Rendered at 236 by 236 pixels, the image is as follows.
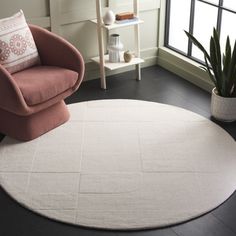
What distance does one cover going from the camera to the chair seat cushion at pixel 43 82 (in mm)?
3082

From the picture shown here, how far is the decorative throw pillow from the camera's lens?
3246 millimetres

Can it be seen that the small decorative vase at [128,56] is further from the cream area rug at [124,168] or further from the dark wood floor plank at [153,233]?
the dark wood floor plank at [153,233]

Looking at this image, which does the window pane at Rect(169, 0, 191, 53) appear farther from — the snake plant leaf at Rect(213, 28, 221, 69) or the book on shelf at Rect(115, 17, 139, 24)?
the snake plant leaf at Rect(213, 28, 221, 69)

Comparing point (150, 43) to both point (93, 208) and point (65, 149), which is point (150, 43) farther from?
point (93, 208)

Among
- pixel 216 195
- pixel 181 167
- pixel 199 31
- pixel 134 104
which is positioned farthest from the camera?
pixel 199 31

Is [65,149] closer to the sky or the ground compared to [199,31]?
closer to the ground

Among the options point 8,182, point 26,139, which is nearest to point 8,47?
point 26,139

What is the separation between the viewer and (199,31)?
13.7 feet

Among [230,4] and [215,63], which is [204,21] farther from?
[215,63]

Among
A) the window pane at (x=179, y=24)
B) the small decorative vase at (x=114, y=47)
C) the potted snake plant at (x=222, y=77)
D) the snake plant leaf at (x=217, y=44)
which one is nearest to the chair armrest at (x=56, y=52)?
the small decorative vase at (x=114, y=47)

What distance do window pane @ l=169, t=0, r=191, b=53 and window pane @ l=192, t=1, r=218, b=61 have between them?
16 centimetres

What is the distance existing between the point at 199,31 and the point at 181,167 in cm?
164

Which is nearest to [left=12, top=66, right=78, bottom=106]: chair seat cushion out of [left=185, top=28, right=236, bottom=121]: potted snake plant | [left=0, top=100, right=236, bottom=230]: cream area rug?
[left=0, top=100, right=236, bottom=230]: cream area rug

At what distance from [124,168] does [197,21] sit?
70.6 inches
